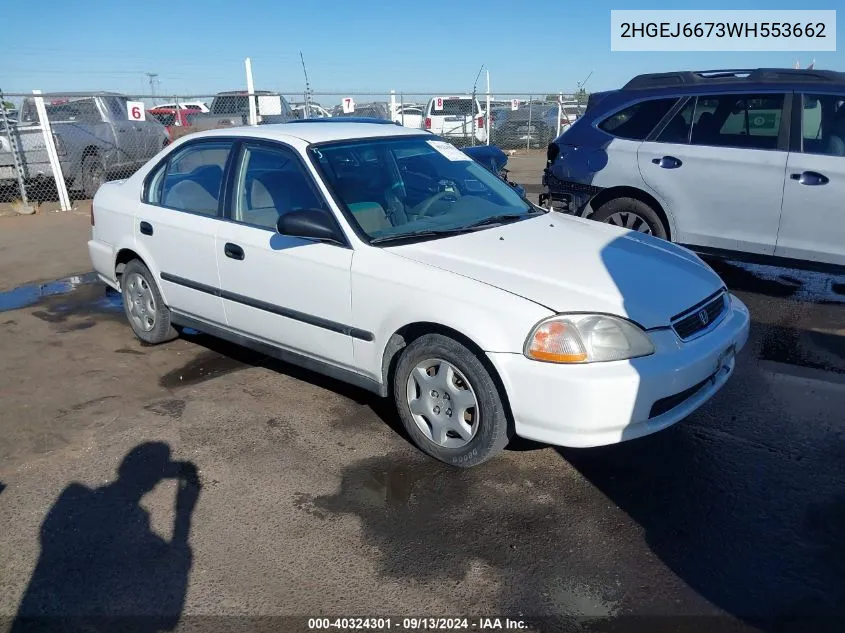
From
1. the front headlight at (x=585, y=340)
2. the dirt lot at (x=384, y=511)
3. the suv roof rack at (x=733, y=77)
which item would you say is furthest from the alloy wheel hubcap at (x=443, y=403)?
the suv roof rack at (x=733, y=77)

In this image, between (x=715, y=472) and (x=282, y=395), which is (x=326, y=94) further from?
(x=715, y=472)

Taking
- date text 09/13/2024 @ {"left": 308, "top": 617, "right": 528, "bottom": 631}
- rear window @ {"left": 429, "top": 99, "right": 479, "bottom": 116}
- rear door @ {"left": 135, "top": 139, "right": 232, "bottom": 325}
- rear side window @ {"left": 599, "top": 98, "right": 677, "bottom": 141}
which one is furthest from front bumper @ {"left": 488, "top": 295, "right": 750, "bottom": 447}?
rear window @ {"left": 429, "top": 99, "right": 479, "bottom": 116}

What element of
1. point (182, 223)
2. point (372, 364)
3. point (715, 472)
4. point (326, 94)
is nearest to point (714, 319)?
point (715, 472)

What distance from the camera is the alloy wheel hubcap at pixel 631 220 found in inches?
256

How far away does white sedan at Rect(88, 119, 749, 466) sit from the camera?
3.15m

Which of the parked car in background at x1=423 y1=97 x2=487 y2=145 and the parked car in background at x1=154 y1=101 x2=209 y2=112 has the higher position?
the parked car in background at x1=154 y1=101 x2=209 y2=112

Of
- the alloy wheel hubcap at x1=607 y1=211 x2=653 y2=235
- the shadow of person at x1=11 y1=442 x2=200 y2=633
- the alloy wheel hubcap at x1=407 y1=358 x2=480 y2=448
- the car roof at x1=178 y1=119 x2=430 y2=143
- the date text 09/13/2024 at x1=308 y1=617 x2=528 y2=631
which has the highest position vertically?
the car roof at x1=178 y1=119 x2=430 y2=143

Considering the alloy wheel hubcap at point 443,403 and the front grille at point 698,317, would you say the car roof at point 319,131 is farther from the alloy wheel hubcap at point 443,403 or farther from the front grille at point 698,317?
the front grille at point 698,317

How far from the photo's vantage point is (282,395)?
4.50 m

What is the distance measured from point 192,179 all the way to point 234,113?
1187 cm

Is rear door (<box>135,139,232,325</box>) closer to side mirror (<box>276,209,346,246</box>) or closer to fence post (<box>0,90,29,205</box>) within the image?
side mirror (<box>276,209,346,246</box>)

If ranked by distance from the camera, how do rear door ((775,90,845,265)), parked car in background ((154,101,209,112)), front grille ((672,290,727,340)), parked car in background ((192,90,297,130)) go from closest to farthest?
front grille ((672,290,727,340)) < rear door ((775,90,845,265)) < parked car in background ((192,90,297,130)) < parked car in background ((154,101,209,112))

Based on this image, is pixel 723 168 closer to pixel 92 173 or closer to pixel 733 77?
pixel 733 77

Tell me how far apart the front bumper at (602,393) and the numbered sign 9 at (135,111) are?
1241cm
